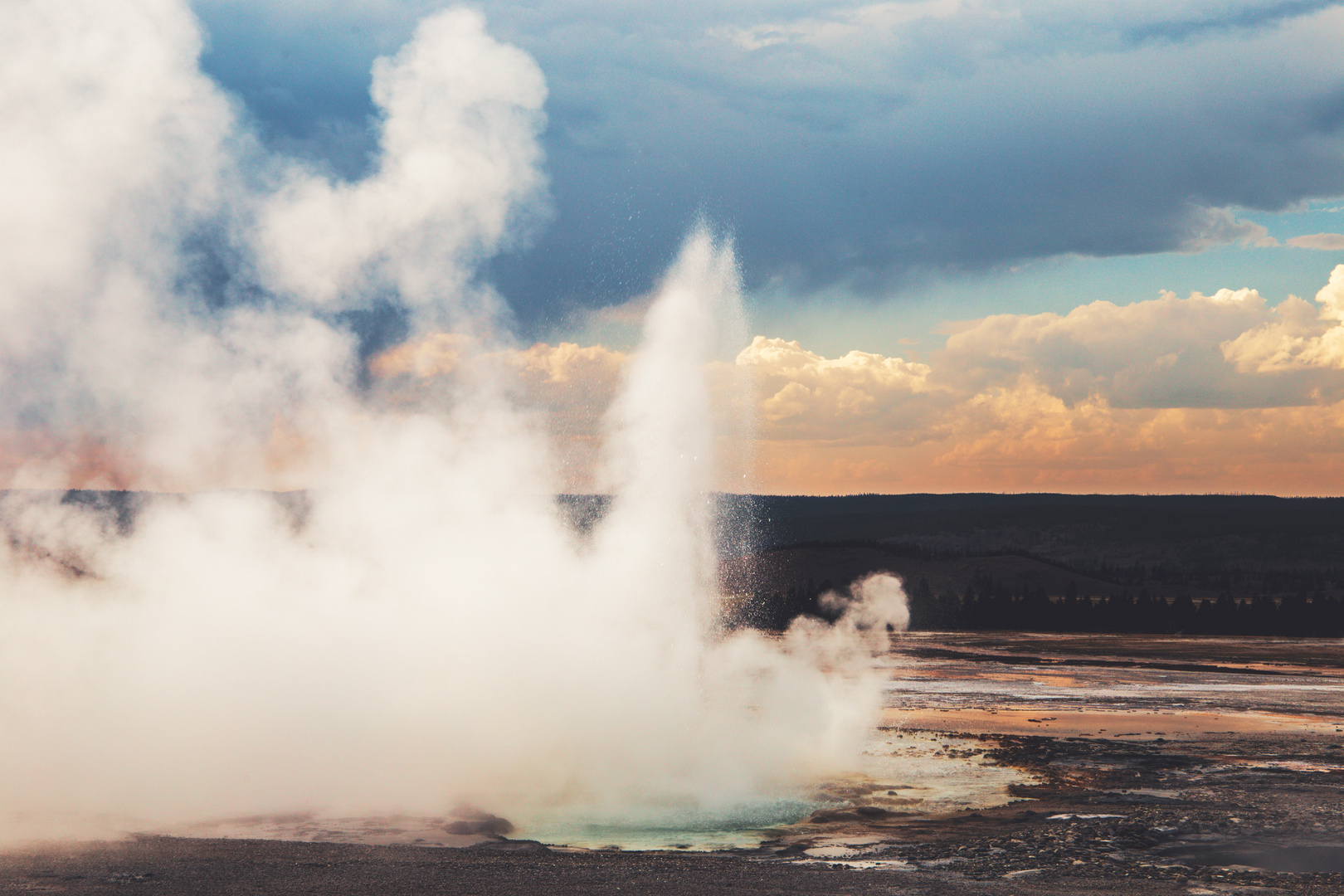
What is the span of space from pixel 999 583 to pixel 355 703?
10099cm

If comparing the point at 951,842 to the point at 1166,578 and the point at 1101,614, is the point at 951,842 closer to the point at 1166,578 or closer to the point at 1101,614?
the point at 1101,614

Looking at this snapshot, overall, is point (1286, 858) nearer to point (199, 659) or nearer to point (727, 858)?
point (727, 858)

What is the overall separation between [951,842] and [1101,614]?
78.9m

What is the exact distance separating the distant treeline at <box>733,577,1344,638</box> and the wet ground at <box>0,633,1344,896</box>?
193 feet

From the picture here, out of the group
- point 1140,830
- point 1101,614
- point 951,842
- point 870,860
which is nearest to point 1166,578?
point 1101,614

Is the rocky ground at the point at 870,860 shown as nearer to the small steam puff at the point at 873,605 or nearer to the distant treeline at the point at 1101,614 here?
A: the small steam puff at the point at 873,605

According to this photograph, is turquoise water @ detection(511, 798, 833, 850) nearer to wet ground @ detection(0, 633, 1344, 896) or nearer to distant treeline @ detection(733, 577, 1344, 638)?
wet ground @ detection(0, 633, 1344, 896)

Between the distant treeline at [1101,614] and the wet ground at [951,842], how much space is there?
58.7 m

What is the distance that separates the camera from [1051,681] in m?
49.3

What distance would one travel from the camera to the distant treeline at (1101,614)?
3391 inches

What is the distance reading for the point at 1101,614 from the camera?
90812mm

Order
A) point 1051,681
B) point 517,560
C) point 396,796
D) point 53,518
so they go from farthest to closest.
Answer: point 1051,681
point 517,560
point 53,518
point 396,796

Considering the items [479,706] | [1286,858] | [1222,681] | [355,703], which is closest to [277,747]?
[355,703]

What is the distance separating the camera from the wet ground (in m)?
15.0
